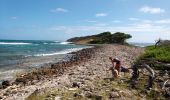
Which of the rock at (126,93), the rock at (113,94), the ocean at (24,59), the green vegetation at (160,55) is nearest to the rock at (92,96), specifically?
the rock at (113,94)

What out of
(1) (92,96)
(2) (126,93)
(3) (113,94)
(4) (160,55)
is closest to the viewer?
(1) (92,96)

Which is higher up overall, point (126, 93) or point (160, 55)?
point (160, 55)

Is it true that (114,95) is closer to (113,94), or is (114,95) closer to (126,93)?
(113,94)

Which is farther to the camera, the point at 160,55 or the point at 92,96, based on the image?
the point at 160,55

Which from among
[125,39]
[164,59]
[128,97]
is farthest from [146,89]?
[125,39]

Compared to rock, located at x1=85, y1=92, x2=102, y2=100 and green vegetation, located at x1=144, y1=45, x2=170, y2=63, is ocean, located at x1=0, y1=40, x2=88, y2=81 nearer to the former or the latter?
rock, located at x1=85, y1=92, x2=102, y2=100

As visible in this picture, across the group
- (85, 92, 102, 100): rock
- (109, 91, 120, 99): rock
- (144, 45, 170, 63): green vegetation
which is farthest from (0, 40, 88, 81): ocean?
(144, 45, 170, 63): green vegetation

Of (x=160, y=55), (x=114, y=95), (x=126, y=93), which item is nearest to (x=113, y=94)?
(x=114, y=95)

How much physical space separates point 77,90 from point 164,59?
15.1 meters

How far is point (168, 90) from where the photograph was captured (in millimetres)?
15117

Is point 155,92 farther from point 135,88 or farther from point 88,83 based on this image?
point 88,83

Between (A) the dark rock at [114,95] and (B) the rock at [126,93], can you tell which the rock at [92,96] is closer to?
(A) the dark rock at [114,95]

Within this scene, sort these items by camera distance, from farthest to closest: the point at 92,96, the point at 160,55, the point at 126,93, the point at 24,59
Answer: the point at 24,59 → the point at 160,55 → the point at 126,93 → the point at 92,96

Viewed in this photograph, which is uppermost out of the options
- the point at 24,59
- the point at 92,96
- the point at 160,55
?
the point at 160,55
